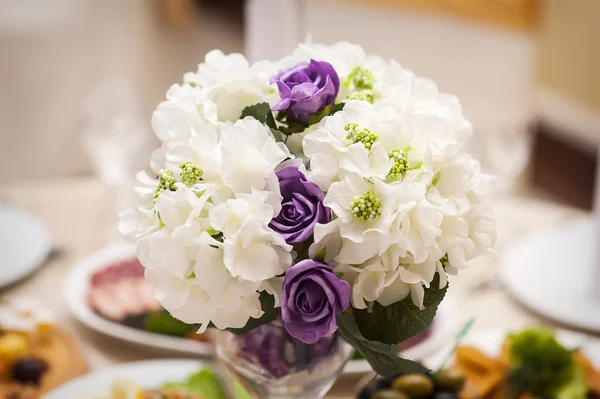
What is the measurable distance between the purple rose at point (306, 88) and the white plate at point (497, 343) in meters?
0.60

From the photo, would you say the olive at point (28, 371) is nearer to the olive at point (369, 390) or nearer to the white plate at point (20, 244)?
the white plate at point (20, 244)

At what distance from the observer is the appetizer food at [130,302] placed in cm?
122

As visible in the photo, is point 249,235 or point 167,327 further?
point 167,327

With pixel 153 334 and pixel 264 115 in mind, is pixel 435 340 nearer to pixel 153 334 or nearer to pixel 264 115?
pixel 153 334

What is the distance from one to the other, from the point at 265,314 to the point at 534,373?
0.53 m

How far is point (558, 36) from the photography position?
13.9 feet

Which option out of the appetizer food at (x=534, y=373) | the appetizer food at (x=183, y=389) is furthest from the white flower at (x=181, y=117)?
the appetizer food at (x=534, y=373)

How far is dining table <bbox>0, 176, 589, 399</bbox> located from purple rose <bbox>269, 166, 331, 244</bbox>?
0.54 meters

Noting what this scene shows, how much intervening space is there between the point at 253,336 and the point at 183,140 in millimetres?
225

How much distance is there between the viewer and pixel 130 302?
4.28 feet

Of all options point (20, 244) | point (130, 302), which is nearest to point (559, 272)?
point (130, 302)

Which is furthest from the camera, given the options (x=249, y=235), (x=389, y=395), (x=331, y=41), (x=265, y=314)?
(x=331, y=41)

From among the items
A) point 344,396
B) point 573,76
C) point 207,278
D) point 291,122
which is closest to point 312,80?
point 291,122

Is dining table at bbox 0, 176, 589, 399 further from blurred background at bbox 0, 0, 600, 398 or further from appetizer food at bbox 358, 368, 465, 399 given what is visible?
appetizer food at bbox 358, 368, 465, 399
